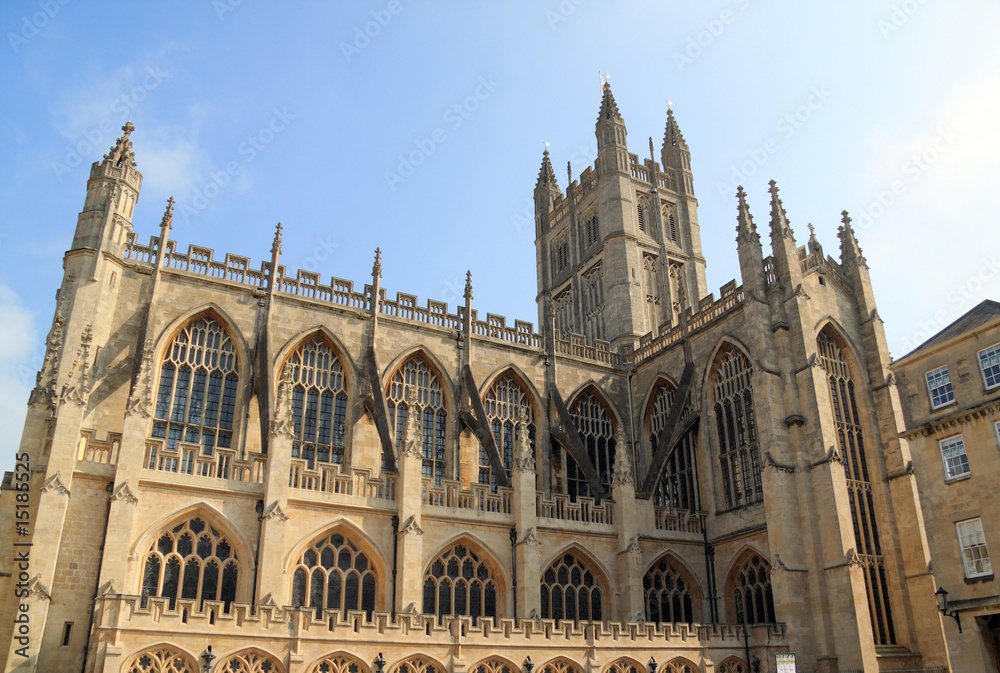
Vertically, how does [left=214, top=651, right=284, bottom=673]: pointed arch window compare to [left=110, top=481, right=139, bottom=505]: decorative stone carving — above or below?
below

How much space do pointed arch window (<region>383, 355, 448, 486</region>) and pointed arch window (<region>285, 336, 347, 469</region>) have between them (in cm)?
179

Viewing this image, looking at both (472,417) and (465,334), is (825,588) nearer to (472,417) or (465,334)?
(472,417)

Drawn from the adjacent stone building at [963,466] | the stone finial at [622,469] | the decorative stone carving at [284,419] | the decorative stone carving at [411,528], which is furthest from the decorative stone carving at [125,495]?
the adjacent stone building at [963,466]

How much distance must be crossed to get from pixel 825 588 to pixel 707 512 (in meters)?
5.15

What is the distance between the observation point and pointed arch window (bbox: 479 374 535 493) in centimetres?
2934

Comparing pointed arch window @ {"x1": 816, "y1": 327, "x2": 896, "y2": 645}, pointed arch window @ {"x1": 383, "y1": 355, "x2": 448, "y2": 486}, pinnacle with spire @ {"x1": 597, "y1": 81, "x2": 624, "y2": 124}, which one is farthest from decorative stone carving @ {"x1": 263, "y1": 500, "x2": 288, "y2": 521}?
pinnacle with spire @ {"x1": 597, "y1": 81, "x2": 624, "y2": 124}

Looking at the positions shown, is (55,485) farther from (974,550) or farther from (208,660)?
(974,550)

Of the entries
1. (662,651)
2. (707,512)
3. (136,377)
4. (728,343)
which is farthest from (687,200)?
(136,377)

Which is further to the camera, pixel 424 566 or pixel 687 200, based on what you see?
pixel 687 200

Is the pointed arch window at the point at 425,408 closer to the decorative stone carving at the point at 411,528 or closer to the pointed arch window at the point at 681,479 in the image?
the decorative stone carving at the point at 411,528

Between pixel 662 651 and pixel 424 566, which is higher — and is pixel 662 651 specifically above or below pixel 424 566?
below

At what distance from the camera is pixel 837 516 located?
2314cm

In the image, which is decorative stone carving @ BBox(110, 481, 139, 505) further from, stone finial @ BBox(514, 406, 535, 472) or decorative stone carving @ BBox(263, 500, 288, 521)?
stone finial @ BBox(514, 406, 535, 472)

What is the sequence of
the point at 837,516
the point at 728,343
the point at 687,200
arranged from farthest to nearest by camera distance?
the point at 687,200
the point at 728,343
the point at 837,516
